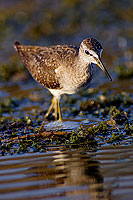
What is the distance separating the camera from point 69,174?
5.72 m

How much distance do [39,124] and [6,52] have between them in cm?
679

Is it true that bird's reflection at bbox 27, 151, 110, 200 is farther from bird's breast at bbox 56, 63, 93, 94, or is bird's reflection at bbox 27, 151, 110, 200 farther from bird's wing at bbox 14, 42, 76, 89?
bird's wing at bbox 14, 42, 76, 89

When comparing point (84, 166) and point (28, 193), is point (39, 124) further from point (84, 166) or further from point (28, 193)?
point (28, 193)

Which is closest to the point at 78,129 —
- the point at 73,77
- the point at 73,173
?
the point at 73,77

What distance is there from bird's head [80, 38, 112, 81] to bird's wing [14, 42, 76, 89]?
2.72 ft

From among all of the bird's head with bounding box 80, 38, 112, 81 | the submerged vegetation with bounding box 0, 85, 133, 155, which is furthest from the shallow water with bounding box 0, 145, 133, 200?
the bird's head with bounding box 80, 38, 112, 81

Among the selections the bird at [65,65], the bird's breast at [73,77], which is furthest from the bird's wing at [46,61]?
the bird's breast at [73,77]

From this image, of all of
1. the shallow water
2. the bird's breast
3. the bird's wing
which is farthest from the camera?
the bird's wing

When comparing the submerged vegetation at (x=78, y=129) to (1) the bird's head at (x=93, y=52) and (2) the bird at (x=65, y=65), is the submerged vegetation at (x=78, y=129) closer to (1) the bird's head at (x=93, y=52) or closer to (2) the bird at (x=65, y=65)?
(2) the bird at (x=65, y=65)

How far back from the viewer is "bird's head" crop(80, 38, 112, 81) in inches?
283

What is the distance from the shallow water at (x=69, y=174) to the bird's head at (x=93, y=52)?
63.2 inches

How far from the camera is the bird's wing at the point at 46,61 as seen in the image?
8281 mm

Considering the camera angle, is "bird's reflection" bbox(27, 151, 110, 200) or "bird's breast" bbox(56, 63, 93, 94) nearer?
"bird's reflection" bbox(27, 151, 110, 200)

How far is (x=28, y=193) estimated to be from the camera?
514cm
